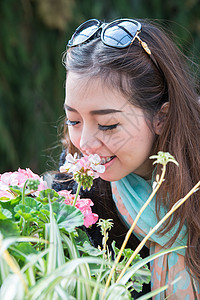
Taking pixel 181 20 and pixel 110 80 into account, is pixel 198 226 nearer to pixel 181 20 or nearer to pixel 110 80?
pixel 110 80

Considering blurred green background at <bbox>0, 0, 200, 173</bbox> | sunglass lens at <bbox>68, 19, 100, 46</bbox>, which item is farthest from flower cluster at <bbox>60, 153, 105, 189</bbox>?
blurred green background at <bbox>0, 0, 200, 173</bbox>

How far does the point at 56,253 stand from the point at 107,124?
355 millimetres

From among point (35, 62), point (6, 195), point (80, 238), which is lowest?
point (80, 238)

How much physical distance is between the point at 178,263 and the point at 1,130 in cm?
187

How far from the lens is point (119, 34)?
973 mm

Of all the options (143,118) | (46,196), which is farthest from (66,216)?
(143,118)

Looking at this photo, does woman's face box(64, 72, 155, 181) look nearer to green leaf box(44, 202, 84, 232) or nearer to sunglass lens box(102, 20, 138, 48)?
sunglass lens box(102, 20, 138, 48)

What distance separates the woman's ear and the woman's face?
46 millimetres

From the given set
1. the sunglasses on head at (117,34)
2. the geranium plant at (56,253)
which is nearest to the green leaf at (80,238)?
the geranium plant at (56,253)

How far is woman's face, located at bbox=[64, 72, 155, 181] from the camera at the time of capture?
0.91 m

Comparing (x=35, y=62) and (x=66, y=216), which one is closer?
(x=66, y=216)

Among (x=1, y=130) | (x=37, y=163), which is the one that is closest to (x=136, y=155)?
(x=1, y=130)

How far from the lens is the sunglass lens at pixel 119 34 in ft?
3.18

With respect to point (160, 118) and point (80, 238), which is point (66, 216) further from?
point (160, 118)
